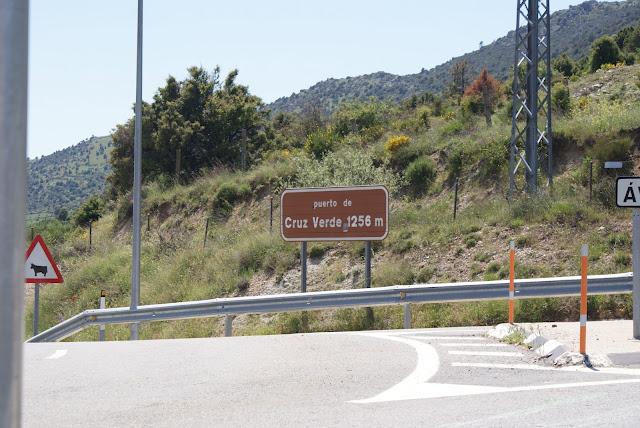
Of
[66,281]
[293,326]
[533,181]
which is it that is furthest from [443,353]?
[66,281]

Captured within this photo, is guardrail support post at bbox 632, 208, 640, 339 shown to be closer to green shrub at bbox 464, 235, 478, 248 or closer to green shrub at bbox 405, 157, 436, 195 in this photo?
green shrub at bbox 464, 235, 478, 248

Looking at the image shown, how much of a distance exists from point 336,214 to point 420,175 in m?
11.5

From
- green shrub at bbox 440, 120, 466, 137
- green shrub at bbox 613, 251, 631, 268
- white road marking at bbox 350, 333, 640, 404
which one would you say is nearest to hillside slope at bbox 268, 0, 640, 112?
green shrub at bbox 440, 120, 466, 137

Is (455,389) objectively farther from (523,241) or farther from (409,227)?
(409,227)

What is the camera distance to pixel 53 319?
29656 millimetres

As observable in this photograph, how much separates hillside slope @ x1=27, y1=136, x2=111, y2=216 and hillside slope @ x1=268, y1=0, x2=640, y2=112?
3368 centimetres

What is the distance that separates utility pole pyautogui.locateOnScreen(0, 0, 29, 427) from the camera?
4012mm

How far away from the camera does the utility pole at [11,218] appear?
4.01 meters

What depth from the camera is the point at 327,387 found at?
9242mm

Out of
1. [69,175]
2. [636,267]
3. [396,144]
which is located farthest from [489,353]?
[69,175]

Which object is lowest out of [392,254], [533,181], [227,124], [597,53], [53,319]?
[53,319]

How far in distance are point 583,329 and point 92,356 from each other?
6.44 m

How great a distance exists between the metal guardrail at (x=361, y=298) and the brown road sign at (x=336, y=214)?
11.2ft

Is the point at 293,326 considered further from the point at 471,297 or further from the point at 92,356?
the point at 92,356
